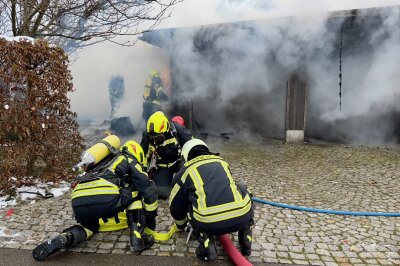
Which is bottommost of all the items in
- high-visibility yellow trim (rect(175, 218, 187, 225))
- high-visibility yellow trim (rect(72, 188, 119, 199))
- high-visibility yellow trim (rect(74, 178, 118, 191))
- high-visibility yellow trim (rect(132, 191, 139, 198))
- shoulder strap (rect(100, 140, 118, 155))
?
high-visibility yellow trim (rect(175, 218, 187, 225))

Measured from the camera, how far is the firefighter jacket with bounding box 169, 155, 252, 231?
3.20m

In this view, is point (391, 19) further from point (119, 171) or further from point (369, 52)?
point (119, 171)

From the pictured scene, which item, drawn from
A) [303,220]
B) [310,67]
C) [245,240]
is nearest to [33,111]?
[245,240]

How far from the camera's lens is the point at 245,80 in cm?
1037

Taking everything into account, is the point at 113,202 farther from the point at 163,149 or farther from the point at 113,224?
the point at 163,149

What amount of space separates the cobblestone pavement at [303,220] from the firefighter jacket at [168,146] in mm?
686

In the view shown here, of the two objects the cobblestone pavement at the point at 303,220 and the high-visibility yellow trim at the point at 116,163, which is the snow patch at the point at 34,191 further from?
the high-visibility yellow trim at the point at 116,163

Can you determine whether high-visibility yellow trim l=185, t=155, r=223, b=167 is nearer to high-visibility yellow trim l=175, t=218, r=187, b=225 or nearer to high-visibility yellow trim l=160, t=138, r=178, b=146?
high-visibility yellow trim l=175, t=218, r=187, b=225

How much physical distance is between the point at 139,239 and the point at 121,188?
59 centimetres

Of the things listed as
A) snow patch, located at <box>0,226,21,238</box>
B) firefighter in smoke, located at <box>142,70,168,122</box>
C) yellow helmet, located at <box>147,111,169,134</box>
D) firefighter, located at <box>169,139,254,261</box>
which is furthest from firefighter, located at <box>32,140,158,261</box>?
firefighter in smoke, located at <box>142,70,168,122</box>

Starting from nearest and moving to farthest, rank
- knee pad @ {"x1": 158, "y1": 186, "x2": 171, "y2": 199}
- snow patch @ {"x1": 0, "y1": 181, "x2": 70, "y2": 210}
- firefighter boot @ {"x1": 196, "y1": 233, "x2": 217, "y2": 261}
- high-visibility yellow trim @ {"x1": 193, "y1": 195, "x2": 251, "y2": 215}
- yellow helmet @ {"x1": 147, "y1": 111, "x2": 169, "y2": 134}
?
1. high-visibility yellow trim @ {"x1": 193, "y1": 195, "x2": 251, "y2": 215}
2. firefighter boot @ {"x1": 196, "y1": 233, "x2": 217, "y2": 261}
3. yellow helmet @ {"x1": 147, "y1": 111, "x2": 169, "y2": 134}
4. snow patch @ {"x1": 0, "y1": 181, "x2": 70, "y2": 210}
5. knee pad @ {"x1": 158, "y1": 186, "x2": 171, "y2": 199}

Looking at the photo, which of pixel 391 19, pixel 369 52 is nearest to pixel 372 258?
pixel 391 19

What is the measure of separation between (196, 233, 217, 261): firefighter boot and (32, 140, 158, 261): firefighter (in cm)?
63

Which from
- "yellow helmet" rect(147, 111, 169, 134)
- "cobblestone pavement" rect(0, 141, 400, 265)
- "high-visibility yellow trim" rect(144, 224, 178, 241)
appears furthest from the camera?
"yellow helmet" rect(147, 111, 169, 134)
